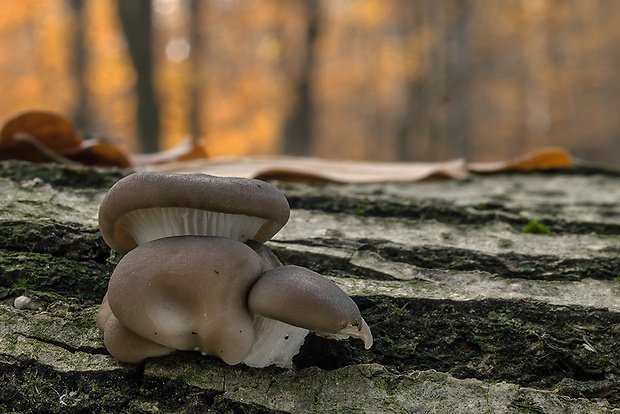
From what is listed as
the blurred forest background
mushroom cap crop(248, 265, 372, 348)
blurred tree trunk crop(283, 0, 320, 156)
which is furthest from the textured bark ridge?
blurred tree trunk crop(283, 0, 320, 156)

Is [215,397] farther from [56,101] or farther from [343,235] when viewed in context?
[56,101]

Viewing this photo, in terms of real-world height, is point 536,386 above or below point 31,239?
below

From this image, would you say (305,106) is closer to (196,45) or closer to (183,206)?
(196,45)

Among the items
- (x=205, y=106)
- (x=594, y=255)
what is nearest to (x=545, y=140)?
(x=205, y=106)

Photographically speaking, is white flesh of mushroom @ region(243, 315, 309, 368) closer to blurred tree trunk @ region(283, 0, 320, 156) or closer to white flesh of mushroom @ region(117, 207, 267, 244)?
white flesh of mushroom @ region(117, 207, 267, 244)

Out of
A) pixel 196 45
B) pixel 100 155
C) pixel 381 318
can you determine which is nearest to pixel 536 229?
pixel 381 318

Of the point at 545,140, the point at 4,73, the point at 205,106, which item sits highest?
the point at 4,73

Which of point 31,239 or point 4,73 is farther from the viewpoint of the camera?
point 4,73

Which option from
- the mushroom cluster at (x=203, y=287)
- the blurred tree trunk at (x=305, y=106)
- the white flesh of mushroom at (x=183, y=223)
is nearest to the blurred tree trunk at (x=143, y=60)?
the blurred tree trunk at (x=305, y=106)
